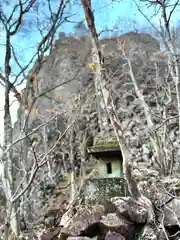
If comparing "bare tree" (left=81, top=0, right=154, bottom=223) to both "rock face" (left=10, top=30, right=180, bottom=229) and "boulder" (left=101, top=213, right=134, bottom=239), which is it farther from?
"rock face" (left=10, top=30, right=180, bottom=229)

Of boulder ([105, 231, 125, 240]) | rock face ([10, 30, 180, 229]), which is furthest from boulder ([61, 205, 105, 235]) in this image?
rock face ([10, 30, 180, 229])

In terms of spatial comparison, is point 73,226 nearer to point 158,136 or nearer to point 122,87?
point 158,136

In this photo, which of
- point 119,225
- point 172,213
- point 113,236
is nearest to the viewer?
point 113,236

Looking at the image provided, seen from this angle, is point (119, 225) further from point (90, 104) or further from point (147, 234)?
point (90, 104)

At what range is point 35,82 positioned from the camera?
7.41 meters

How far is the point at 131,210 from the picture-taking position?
3.77 meters

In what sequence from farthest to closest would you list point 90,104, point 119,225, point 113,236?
point 90,104
point 119,225
point 113,236

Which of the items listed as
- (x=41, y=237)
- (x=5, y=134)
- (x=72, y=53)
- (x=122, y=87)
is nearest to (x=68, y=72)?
(x=72, y=53)

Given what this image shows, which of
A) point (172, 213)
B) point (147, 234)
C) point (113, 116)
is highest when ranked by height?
point (113, 116)

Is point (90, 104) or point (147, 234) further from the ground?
point (90, 104)

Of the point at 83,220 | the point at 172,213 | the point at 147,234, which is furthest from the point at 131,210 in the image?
the point at 83,220

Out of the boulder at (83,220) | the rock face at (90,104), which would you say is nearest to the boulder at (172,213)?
the boulder at (83,220)

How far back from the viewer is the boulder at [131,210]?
3.77 m

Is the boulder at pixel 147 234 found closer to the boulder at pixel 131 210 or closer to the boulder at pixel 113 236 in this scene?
the boulder at pixel 131 210
